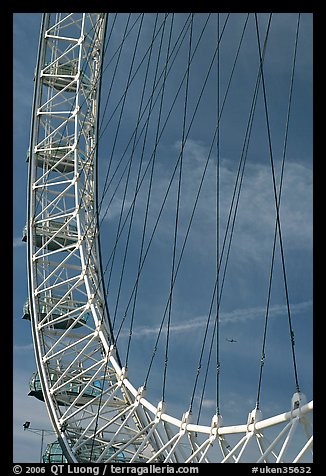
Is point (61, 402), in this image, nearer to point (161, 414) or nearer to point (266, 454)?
point (161, 414)

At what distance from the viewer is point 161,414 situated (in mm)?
21344

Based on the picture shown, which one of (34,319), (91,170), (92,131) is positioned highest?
(92,131)

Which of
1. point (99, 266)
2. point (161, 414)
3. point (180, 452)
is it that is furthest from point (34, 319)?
point (180, 452)

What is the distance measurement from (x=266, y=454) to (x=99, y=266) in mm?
19634

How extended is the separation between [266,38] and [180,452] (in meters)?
11.7

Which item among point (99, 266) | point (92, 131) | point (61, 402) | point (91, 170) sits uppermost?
point (92, 131)
